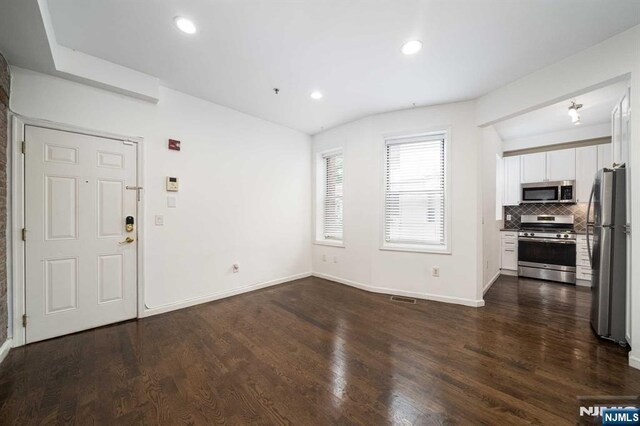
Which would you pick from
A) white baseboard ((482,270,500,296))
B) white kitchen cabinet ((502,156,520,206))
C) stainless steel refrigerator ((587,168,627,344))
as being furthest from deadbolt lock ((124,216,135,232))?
white kitchen cabinet ((502,156,520,206))

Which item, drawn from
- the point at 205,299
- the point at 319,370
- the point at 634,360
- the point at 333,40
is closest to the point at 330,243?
the point at 205,299

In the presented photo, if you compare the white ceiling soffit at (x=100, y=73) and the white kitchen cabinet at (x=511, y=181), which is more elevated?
the white ceiling soffit at (x=100, y=73)

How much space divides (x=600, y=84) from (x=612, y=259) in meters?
1.71

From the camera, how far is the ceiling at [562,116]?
3197 mm

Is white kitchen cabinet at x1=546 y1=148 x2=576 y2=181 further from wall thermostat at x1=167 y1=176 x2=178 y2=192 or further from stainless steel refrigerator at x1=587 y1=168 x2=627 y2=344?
wall thermostat at x1=167 y1=176 x2=178 y2=192

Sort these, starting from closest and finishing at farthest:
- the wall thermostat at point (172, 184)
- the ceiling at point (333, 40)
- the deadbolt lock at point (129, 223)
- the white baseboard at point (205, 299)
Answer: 1. the ceiling at point (333, 40)
2. the deadbolt lock at point (129, 223)
3. the white baseboard at point (205, 299)
4. the wall thermostat at point (172, 184)

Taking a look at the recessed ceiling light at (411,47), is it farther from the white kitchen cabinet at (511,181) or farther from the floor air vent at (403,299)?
the white kitchen cabinet at (511,181)

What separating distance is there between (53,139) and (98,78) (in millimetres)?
780

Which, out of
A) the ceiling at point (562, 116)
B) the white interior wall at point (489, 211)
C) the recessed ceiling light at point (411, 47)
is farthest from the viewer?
the white interior wall at point (489, 211)

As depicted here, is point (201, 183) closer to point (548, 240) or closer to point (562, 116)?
Result: point (562, 116)

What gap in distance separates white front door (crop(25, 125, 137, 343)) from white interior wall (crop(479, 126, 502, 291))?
478 centimetres

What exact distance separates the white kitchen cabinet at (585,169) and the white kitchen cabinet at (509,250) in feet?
4.04

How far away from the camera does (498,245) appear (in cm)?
499

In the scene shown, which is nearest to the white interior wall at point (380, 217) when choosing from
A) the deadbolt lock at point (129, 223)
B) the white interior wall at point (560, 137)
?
the white interior wall at point (560, 137)
